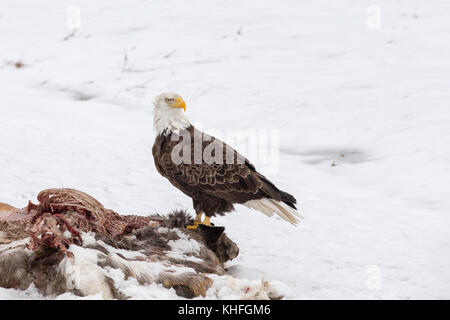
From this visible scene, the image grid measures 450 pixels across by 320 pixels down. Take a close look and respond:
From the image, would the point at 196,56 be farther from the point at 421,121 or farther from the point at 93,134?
the point at 421,121

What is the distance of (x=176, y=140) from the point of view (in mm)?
5309

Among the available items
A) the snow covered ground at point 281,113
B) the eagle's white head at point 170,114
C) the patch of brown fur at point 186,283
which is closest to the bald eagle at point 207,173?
the eagle's white head at point 170,114

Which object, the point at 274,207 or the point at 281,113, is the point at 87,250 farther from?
the point at 281,113

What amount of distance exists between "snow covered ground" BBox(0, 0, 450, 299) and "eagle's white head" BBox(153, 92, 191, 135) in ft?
3.96

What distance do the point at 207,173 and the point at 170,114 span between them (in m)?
0.63

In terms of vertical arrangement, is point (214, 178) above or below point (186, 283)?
above

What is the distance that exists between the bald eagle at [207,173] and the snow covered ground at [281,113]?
1.69 feet

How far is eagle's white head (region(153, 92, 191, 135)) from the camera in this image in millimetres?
5406

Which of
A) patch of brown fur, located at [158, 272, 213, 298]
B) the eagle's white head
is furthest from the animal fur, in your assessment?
the eagle's white head

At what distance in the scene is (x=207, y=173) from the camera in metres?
5.29

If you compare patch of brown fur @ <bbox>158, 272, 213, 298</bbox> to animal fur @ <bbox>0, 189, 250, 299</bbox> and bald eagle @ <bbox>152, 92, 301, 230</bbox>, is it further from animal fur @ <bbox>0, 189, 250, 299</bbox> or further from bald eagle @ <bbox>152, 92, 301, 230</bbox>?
bald eagle @ <bbox>152, 92, 301, 230</bbox>

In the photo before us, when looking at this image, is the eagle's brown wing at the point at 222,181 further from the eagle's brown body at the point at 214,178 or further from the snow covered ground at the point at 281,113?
the snow covered ground at the point at 281,113

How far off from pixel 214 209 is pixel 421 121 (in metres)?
5.02

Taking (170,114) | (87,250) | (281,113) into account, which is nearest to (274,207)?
(170,114)
